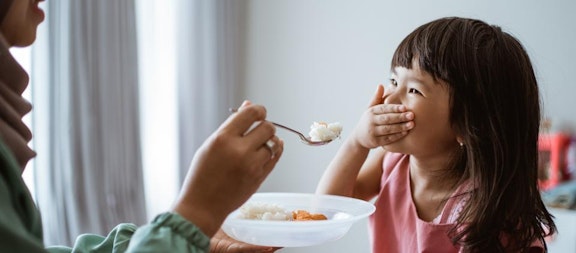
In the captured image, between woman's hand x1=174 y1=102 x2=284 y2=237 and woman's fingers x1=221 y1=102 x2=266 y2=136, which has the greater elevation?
woman's fingers x1=221 y1=102 x2=266 y2=136

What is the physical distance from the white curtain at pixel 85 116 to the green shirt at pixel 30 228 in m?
1.50

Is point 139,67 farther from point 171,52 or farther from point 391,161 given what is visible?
point 391,161

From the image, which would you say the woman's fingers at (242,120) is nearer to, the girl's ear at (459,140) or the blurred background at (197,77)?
the girl's ear at (459,140)

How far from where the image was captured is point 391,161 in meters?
1.45

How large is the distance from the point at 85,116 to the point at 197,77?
0.78m

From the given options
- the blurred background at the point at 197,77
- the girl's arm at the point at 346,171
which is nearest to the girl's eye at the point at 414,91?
the girl's arm at the point at 346,171

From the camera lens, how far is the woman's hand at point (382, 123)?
3.84ft

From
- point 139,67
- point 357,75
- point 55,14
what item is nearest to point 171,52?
point 139,67

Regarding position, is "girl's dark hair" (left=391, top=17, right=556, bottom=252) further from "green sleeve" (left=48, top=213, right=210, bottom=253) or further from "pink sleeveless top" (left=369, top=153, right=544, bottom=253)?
"green sleeve" (left=48, top=213, right=210, bottom=253)

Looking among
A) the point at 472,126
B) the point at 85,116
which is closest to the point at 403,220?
the point at 472,126

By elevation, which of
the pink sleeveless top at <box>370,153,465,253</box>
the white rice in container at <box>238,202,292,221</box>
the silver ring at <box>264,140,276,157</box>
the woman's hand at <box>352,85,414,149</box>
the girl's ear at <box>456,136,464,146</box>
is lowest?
the pink sleeveless top at <box>370,153,465,253</box>

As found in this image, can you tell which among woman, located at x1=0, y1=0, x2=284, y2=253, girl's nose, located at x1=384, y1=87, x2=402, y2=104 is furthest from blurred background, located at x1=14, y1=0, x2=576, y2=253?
woman, located at x1=0, y1=0, x2=284, y2=253

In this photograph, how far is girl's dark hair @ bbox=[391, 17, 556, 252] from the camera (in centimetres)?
115

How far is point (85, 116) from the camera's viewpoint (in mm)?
2135
